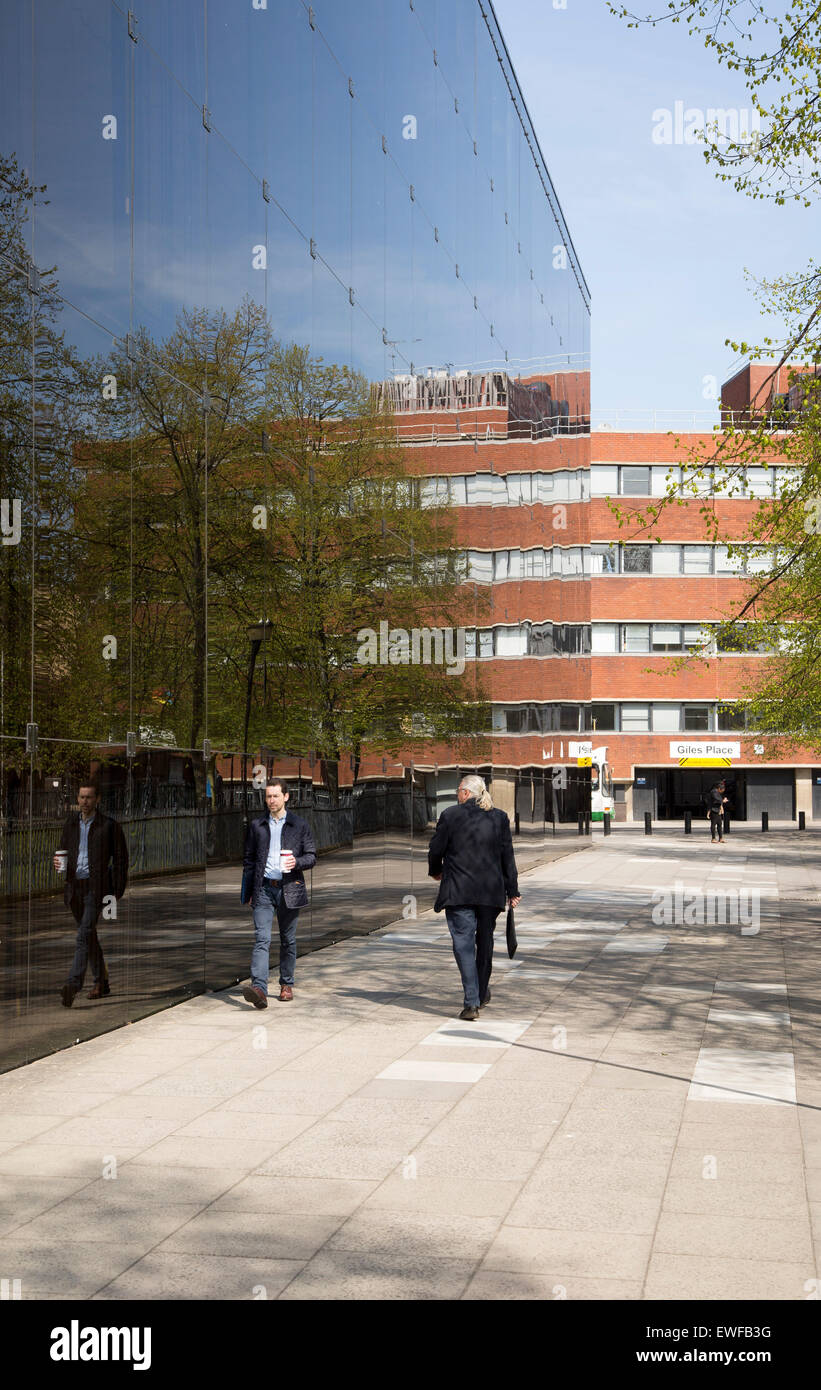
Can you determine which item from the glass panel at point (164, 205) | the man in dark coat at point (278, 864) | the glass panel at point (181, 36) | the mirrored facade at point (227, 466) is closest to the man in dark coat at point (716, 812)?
the mirrored facade at point (227, 466)

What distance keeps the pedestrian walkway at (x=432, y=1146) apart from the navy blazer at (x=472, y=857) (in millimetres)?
900

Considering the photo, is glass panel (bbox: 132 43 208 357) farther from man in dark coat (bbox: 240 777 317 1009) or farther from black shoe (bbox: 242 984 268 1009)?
black shoe (bbox: 242 984 268 1009)

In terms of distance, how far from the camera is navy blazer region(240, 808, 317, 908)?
11.4 m

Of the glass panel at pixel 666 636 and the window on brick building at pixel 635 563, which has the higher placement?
the window on brick building at pixel 635 563

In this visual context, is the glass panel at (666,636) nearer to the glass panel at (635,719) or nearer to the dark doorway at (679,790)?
the glass panel at (635,719)

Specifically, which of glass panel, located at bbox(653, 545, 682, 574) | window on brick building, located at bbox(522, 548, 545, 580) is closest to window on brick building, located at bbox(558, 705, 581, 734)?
window on brick building, located at bbox(522, 548, 545, 580)

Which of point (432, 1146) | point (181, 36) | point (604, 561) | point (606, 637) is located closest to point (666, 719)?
point (606, 637)

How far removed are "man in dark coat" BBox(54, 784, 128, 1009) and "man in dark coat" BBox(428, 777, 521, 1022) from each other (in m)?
2.26

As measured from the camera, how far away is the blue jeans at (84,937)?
9375 millimetres

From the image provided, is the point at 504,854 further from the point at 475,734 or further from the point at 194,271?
the point at 475,734

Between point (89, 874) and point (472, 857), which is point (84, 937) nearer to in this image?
point (89, 874)

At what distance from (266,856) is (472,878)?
1.72m

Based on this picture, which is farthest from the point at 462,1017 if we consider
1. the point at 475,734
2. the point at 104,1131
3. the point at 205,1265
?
the point at 475,734

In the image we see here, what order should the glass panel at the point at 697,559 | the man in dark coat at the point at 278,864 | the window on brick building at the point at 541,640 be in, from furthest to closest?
the glass panel at the point at 697,559
the window on brick building at the point at 541,640
the man in dark coat at the point at 278,864
